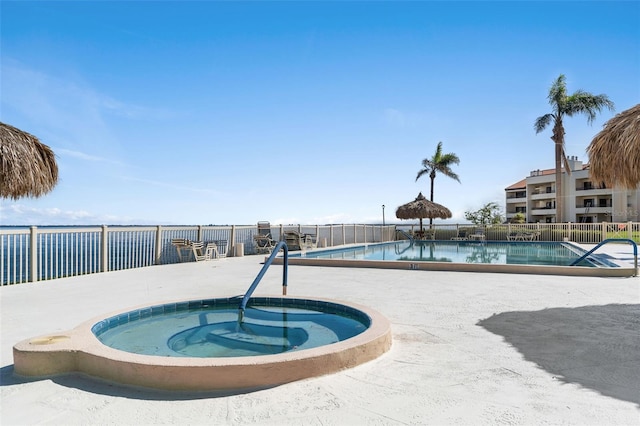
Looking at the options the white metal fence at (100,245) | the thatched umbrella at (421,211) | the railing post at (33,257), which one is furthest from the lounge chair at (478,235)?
the railing post at (33,257)

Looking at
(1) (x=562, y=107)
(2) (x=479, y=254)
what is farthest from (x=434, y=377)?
(1) (x=562, y=107)

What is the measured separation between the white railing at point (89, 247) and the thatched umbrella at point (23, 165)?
1895 millimetres

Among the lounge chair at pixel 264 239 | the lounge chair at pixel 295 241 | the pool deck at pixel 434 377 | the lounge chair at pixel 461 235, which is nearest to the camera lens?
the pool deck at pixel 434 377

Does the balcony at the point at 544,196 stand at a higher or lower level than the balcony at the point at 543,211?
higher

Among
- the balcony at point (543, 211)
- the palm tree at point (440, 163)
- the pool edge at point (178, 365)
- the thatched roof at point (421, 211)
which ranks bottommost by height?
the pool edge at point (178, 365)

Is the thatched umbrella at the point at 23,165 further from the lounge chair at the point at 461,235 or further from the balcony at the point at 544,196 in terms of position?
the balcony at the point at 544,196

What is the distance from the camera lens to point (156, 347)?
4059 millimetres

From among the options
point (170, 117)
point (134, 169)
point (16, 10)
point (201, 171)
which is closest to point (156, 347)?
point (16, 10)

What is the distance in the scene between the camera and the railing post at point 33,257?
8.16 m

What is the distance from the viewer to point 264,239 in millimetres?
15258

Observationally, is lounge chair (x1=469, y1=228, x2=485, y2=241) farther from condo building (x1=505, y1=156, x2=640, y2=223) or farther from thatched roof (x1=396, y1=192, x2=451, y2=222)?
condo building (x1=505, y1=156, x2=640, y2=223)

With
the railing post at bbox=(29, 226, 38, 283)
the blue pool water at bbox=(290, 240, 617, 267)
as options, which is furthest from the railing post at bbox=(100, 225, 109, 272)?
the blue pool water at bbox=(290, 240, 617, 267)

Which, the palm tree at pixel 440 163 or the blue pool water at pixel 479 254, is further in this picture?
the palm tree at pixel 440 163

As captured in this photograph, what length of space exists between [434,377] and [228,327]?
2.76 m
